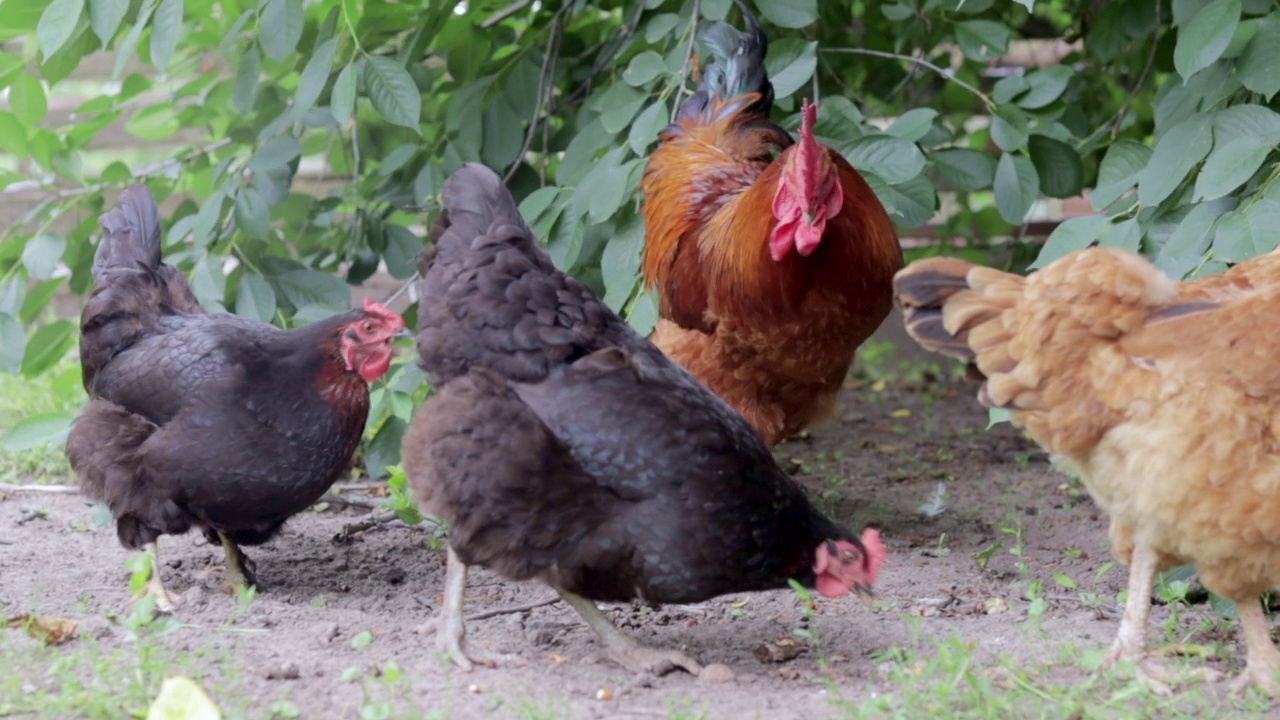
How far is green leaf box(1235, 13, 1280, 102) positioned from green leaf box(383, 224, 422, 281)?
10.9ft

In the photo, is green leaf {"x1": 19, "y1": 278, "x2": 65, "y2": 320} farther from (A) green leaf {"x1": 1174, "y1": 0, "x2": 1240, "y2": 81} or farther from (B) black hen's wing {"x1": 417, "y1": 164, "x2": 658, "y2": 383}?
(A) green leaf {"x1": 1174, "y1": 0, "x2": 1240, "y2": 81}

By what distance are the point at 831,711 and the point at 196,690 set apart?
1.50m

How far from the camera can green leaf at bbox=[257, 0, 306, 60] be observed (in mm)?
4066

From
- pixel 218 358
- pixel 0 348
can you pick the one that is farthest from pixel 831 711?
pixel 0 348

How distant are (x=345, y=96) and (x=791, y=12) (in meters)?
1.71

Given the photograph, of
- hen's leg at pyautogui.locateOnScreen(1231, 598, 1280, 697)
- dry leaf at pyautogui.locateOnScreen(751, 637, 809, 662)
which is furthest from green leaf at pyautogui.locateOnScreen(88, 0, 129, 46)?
hen's leg at pyautogui.locateOnScreen(1231, 598, 1280, 697)

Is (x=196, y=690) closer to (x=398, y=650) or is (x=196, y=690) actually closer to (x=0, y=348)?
(x=398, y=650)

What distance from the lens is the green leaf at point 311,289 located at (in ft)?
16.8

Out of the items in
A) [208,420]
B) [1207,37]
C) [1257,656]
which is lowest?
[1257,656]

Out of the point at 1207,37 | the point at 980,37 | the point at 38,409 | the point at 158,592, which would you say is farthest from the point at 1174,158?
the point at 38,409

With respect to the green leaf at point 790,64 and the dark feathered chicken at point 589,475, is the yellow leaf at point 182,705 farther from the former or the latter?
the green leaf at point 790,64

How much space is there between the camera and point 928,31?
5.88 m

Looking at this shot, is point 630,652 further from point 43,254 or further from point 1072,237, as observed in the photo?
point 43,254

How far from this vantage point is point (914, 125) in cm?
470
